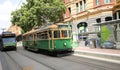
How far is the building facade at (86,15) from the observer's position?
33.2m

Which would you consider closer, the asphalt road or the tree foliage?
the asphalt road

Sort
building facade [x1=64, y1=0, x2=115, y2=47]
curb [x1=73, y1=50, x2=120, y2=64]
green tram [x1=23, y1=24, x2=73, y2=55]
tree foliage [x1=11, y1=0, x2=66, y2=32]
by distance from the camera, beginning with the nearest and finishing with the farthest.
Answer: curb [x1=73, y1=50, x2=120, y2=64], green tram [x1=23, y1=24, x2=73, y2=55], building facade [x1=64, y1=0, x2=115, y2=47], tree foliage [x1=11, y1=0, x2=66, y2=32]

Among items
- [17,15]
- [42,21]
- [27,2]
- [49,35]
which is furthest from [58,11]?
[49,35]

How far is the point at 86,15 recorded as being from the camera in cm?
3703

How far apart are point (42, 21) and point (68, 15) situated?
592 centimetres

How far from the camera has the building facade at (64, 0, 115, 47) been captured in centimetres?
3319

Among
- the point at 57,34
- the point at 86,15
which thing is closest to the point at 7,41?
the point at 86,15

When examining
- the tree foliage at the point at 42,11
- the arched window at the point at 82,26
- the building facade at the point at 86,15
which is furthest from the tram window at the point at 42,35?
the arched window at the point at 82,26

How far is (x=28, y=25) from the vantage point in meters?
44.0

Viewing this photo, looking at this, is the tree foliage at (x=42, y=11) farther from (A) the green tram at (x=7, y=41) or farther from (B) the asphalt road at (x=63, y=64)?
(B) the asphalt road at (x=63, y=64)

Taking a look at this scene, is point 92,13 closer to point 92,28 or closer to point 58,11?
point 92,28

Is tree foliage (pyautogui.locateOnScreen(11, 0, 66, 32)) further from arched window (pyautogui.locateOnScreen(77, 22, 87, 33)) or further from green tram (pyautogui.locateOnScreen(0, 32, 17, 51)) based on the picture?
green tram (pyautogui.locateOnScreen(0, 32, 17, 51))

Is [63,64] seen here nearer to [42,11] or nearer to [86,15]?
[86,15]

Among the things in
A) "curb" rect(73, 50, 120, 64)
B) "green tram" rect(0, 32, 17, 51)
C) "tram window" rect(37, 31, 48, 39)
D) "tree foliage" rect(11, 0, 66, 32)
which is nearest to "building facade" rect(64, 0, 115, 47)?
"tree foliage" rect(11, 0, 66, 32)
